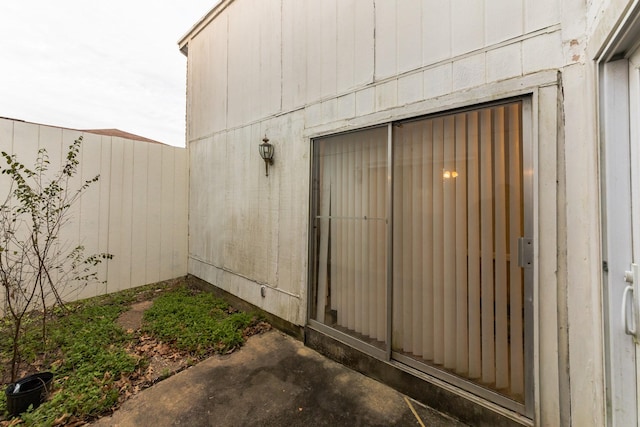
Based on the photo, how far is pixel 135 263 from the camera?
14.5ft

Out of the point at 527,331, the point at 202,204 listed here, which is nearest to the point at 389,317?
the point at 527,331

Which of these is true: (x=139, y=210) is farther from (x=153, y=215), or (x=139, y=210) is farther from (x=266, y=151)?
(x=266, y=151)

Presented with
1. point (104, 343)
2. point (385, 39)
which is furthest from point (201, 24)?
point (104, 343)

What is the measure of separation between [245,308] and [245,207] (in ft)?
4.89

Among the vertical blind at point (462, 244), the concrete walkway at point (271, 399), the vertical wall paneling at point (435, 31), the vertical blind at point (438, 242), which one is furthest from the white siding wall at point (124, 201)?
the vertical wall paneling at point (435, 31)

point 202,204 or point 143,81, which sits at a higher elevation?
point 143,81

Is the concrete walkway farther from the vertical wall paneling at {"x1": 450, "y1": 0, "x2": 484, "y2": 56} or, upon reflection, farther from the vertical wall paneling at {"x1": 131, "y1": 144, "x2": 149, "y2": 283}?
the vertical wall paneling at {"x1": 131, "y1": 144, "x2": 149, "y2": 283}

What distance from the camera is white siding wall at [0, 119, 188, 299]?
11.9 ft

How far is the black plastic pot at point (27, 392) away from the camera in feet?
5.92

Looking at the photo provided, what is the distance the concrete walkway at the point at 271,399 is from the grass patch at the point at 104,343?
24cm

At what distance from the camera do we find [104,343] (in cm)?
270

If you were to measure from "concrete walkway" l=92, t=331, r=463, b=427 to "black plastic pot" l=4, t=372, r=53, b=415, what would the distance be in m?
0.60

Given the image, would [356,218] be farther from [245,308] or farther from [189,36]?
[189,36]

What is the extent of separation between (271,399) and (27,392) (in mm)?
1803
